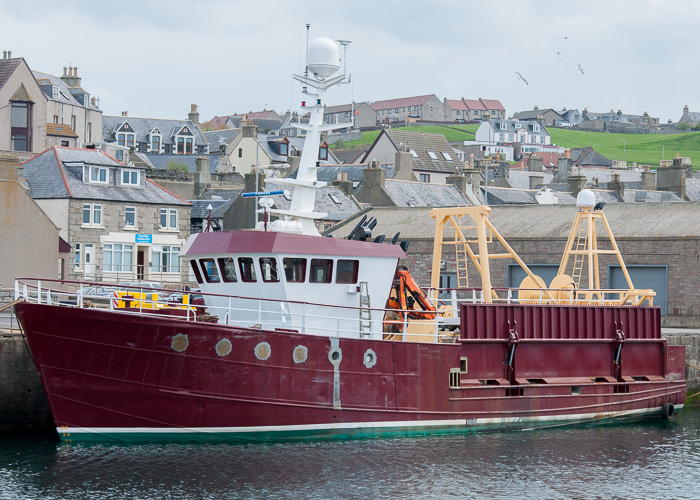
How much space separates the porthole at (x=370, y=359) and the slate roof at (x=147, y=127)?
60.6m

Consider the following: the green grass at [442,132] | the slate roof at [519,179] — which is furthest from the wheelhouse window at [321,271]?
the green grass at [442,132]

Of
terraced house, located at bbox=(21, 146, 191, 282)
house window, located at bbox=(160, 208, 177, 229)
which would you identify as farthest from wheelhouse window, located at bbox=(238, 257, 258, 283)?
house window, located at bbox=(160, 208, 177, 229)

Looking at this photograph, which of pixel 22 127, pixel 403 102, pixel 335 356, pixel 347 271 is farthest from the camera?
pixel 403 102

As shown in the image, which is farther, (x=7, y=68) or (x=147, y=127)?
(x=147, y=127)

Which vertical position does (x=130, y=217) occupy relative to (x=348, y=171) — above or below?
below

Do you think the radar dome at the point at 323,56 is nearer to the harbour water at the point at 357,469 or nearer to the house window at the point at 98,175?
the harbour water at the point at 357,469

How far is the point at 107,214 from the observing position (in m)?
44.0

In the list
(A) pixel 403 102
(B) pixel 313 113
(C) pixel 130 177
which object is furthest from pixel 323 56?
(A) pixel 403 102

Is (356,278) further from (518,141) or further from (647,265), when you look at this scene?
(518,141)

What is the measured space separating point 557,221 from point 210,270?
1874cm

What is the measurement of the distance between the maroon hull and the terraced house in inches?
883

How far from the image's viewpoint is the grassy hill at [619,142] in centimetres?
12750

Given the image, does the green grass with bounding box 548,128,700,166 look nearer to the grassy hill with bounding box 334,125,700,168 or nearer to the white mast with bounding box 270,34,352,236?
the grassy hill with bounding box 334,125,700,168

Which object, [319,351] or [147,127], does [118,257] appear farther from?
[147,127]
